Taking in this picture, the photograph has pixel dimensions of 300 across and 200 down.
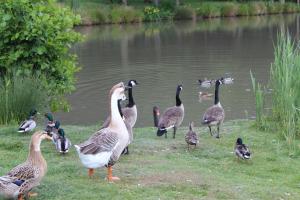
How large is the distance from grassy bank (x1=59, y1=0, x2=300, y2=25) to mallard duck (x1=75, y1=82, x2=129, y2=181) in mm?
44343

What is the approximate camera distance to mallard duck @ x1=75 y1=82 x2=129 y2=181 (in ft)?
27.7

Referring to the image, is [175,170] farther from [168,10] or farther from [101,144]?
[168,10]

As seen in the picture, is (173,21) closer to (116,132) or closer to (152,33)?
(152,33)

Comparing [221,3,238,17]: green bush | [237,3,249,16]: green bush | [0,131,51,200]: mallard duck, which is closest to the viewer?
[0,131,51,200]: mallard duck

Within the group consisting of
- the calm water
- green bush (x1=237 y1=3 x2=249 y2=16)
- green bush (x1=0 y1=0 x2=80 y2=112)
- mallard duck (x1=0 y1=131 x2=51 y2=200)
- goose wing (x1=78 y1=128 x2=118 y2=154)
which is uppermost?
green bush (x1=0 y1=0 x2=80 y2=112)

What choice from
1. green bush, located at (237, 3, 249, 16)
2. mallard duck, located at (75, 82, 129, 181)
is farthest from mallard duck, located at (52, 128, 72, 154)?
green bush, located at (237, 3, 249, 16)

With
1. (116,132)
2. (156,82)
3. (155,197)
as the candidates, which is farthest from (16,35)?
(156,82)

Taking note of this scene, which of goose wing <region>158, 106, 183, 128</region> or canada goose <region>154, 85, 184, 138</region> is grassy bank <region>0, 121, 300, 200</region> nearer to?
canada goose <region>154, 85, 184, 138</region>

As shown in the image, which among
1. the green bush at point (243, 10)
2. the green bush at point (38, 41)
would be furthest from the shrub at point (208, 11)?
the green bush at point (38, 41)

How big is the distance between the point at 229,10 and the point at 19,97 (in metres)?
50.7

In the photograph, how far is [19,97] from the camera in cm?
1392

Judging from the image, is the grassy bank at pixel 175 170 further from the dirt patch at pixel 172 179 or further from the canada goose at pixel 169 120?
the canada goose at pixel 169 120

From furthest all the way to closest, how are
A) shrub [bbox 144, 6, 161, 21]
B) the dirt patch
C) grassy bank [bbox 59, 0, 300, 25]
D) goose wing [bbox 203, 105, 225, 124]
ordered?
1. shrub [bbox 144, 6, 161, 21]
2. grassy bank [bbox 59, 0, 300, 25]
3. goose wing [bbox 203, 105, 225, 124]
4. the dirt patch

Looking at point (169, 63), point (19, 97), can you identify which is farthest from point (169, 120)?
point (169, 63)
